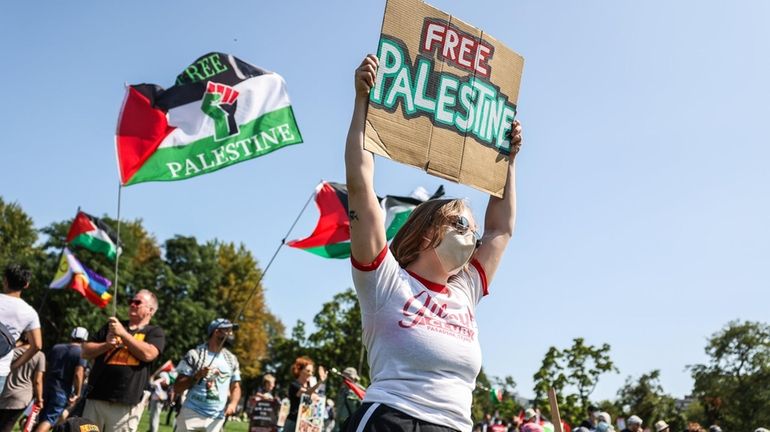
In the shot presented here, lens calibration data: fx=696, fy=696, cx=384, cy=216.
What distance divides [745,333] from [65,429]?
2732 inches

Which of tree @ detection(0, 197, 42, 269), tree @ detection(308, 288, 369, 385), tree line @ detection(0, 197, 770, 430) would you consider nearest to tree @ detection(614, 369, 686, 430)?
tree line @ detection(0, 197, 770, 430)

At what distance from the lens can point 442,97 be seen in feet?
10.5

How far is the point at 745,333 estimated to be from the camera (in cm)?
6331

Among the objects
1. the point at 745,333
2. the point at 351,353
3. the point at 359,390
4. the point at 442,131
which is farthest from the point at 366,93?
the point at 745,333

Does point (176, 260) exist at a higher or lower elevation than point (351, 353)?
higher

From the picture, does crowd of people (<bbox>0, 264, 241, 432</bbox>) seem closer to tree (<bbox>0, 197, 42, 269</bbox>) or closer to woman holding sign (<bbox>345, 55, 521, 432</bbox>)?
woman holding sign (<bbox>345, 55, 521, 432</bbox>)

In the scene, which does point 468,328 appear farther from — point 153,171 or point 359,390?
point 359,390

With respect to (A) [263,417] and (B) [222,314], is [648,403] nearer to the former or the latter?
(B) [222,314]

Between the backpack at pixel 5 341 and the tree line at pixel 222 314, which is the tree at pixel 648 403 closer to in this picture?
the tree line at pixel 222 314

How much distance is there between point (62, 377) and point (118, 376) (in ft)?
16.0

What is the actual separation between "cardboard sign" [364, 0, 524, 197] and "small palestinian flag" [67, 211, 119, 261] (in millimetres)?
14002

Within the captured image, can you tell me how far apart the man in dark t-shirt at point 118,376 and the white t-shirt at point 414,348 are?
4.13 meters

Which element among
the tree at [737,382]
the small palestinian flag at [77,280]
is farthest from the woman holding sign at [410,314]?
the tree at [737,382]

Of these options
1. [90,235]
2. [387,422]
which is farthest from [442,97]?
[90,235]
